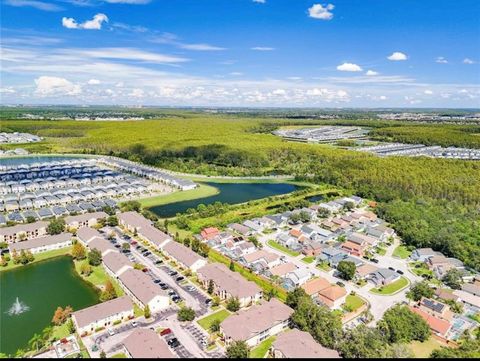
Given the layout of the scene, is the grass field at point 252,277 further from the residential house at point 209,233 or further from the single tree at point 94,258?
the single tree at point 94,258

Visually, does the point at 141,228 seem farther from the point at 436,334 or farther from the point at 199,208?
the point at 436,334

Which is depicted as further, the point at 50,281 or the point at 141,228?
the point at 141,228

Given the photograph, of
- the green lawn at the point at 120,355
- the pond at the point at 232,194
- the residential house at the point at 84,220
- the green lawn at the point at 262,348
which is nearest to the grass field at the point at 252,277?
the green lawn at the point at 262,348

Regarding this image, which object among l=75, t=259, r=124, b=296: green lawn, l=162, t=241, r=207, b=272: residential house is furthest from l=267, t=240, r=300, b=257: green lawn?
l=75, t=259, r=124, b=296: green lawn

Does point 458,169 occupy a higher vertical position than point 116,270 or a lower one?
higher

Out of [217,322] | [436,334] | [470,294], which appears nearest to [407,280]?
[470,294]

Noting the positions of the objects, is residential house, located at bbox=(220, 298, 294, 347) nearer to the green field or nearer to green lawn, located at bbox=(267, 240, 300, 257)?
the green field
